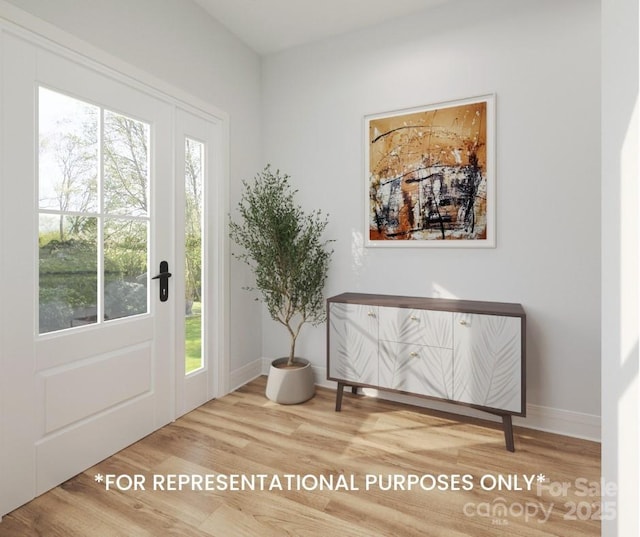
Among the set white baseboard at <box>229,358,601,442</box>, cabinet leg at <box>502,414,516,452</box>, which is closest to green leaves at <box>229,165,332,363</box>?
white baseboard at <box>229,358,601,442</box>

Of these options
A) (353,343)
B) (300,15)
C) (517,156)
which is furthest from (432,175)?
(300,15)

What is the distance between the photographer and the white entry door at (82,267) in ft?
5.30

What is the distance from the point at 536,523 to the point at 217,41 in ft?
11.0

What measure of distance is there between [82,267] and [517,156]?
257 centimetres

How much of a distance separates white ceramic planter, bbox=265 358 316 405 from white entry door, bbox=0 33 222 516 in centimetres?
61

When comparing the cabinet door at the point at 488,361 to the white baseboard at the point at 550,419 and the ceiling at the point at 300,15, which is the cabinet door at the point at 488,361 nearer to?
the white baseboard at the point at 550,419

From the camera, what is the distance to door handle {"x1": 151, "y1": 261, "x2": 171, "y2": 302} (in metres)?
2.32

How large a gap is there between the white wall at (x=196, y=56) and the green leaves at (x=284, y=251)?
0.88ft

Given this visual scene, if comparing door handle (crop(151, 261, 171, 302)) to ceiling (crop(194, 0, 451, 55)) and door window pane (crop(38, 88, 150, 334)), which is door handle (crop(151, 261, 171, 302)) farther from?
ceiling (crop(194, 0, 451, 55))

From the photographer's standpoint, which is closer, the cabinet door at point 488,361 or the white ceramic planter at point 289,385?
the cabinet door at point 488,361

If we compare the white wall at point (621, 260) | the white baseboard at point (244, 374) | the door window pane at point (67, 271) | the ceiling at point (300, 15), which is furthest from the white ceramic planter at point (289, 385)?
the ceiling at point (300, 15)

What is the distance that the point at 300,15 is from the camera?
2631mm

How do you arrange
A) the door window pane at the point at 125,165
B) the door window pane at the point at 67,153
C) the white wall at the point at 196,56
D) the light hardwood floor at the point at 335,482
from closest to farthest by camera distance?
1. the light hardwood floor at the point at 335,482
2. the door window pane at the point at 67,153
3. the white wall at the point at 196,56
4. the door window pane at the point at 125,165

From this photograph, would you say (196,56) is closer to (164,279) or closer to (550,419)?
(164,279)
